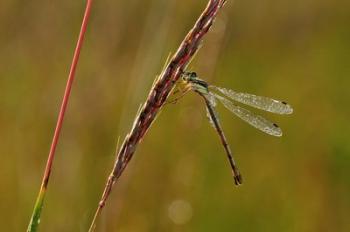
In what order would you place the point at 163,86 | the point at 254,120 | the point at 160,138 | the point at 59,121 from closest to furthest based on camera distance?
the point at 59,121, the point at 163,86, the point at 254,120, the point at 160,138

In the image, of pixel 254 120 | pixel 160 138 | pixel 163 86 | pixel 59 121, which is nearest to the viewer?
pixel 59 121

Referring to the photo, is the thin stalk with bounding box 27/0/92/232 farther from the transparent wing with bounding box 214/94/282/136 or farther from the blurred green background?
the transparent wing with bounding box 214/94/282/136

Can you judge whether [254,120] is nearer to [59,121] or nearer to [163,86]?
[163,86]

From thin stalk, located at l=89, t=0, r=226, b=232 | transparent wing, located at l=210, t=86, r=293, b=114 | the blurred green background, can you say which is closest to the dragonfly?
transparent wing, located at l=210, t=86, r=293, b=114

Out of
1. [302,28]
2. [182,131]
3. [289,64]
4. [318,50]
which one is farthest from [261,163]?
[302,28]


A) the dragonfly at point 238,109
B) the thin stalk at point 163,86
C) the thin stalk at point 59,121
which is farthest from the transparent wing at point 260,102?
the thin stalk at point 59,121

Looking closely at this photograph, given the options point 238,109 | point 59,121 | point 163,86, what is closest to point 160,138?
point 238,109

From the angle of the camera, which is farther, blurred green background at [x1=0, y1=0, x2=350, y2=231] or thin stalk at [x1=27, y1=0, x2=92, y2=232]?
blurred green background at [x1=0, y1=0, x2=350, y2=231]

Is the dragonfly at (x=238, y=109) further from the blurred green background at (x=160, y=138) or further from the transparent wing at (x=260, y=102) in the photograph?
the blurred green background at (x=160, y=138)
